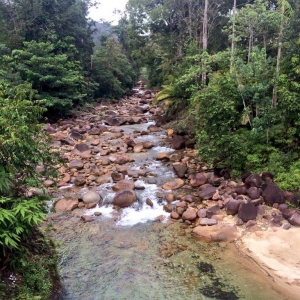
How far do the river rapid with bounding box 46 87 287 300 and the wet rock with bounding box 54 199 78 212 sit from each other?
231mm

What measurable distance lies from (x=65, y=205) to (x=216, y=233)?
5.08 meters

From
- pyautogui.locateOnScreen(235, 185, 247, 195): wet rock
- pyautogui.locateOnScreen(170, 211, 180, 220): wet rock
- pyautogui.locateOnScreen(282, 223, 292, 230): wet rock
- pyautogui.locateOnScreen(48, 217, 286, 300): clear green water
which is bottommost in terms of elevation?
pyautogui.locateOnScreen(48, 217, 286, 300): clear green water

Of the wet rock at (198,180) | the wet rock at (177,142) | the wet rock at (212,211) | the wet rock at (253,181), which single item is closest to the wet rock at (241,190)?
the wet rock at (253,181)

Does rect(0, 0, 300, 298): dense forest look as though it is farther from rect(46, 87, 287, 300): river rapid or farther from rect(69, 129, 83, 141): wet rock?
rect(69, 129, 83, 141): wet rock

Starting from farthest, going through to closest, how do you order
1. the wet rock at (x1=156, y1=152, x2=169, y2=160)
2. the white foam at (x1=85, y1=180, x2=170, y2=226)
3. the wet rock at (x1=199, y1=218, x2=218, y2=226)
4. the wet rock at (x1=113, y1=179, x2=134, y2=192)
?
the wet rock at (x1=156, y1=152, x2=169, y2=160), the wet rock at (x1=113, y1=179, x2=134, y2=192), the white foam at (x1=85, y1=180, x2=170, y2=226), the wet rock at (x1=199, y1=218, x2=218, y2=226)

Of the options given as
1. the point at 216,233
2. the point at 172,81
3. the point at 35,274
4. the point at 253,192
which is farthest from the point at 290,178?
the point at 172,81

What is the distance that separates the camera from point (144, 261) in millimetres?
7348

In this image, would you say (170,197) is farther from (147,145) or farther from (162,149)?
(147,145)

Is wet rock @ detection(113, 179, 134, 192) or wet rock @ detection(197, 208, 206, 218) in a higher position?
wet rock @ detection(113, 179, 134, 192)

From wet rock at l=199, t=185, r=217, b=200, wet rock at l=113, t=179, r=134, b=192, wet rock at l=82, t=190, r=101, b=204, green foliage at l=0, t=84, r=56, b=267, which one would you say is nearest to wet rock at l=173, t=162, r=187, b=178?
wet rock at l=199, t=185, r=217, b=200

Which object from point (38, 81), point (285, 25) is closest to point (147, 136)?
point (38, 81)

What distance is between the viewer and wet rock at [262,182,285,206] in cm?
922

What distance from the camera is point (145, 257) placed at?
7.52m

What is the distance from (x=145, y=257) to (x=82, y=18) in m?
24.9
